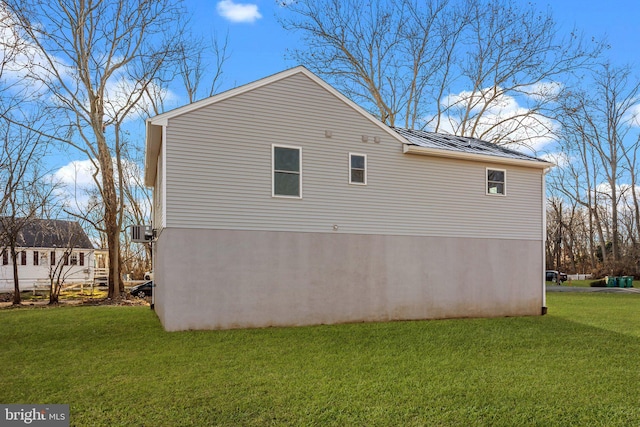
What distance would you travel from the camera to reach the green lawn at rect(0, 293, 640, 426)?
16.1 feet

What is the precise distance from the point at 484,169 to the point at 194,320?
8.78 m

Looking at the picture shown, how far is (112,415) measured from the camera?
15.8 ft

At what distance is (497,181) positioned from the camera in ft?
44.0

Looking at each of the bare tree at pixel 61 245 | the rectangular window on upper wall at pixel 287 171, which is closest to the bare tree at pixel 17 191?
the bare tree at pixel 61 245

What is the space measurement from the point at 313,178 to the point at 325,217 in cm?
98

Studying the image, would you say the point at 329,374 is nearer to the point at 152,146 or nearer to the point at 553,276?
the point at 152,146

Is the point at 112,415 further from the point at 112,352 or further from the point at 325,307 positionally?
the point at 325,307

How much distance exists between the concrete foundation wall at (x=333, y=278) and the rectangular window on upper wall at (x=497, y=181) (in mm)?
1411

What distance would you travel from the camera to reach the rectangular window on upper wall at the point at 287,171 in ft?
35.5

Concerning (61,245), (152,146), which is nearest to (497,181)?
(152,146)

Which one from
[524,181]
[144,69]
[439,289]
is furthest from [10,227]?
[524,181]

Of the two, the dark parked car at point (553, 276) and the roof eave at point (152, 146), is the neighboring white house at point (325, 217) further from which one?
the dark parked car at point (553, 276)

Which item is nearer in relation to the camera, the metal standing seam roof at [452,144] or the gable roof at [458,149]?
the gable roof at [458,149]

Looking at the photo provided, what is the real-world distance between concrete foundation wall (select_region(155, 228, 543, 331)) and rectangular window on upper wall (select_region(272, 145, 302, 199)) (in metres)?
1.00
